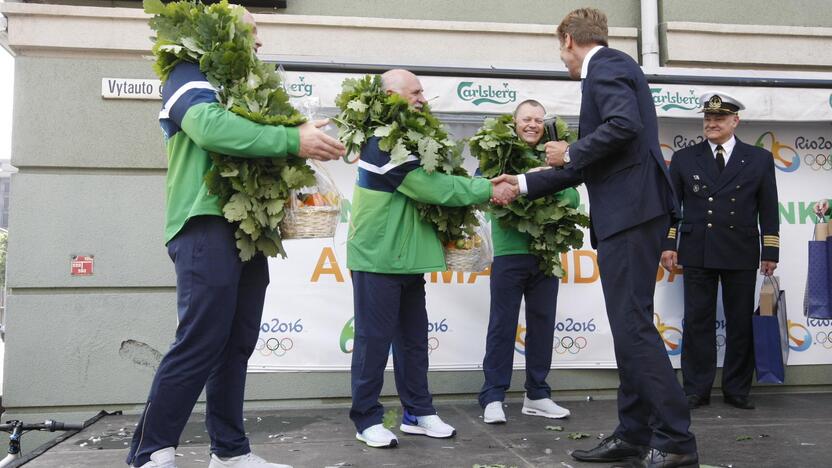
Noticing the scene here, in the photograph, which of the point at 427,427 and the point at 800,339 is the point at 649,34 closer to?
the point at 800,339

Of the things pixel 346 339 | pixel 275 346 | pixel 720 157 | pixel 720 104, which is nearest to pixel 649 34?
pixel 720 104

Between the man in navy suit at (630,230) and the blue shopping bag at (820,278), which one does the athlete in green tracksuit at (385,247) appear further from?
the blue shopping bag at (820,278)

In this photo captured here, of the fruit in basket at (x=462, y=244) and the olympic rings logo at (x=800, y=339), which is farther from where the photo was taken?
the olympic rings logo at (x=800, y=339)

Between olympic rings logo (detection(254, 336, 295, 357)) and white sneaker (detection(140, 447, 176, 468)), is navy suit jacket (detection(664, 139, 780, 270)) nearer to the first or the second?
olympic rings logo (detection(254, 336, 295, 357))

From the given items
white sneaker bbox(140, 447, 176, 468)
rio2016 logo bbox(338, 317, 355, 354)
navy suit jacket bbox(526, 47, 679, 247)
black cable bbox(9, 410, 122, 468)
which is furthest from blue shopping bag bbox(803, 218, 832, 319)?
black cable bbox(9, 410, 122, 468)

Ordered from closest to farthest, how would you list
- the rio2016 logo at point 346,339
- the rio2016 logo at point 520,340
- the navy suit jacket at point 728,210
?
the navy suit jacket at point 728,210, the rio2016 logo at point 346,339, the rio2016 logo at point 520,340

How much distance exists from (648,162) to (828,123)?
12.7 ft

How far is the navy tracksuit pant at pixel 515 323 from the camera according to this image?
5.28 m

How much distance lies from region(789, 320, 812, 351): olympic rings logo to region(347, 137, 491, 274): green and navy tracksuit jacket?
370 centimetres

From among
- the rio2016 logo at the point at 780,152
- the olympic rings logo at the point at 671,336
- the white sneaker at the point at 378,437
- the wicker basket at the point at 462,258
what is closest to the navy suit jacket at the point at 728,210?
Result: the olympic rings logo at the point at 671,336

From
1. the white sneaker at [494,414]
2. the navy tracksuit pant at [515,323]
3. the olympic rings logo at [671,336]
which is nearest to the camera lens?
the white sneaker at [494,414]

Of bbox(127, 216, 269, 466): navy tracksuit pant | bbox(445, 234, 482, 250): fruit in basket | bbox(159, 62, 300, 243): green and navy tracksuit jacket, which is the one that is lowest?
bbox(127, 216, 269, 466): navy tracksuit pant

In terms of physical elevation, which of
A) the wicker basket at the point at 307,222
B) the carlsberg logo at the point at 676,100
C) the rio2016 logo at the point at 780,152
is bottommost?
the wicker basket at the point at 307,222

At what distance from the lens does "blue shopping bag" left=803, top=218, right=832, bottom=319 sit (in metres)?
5.34
